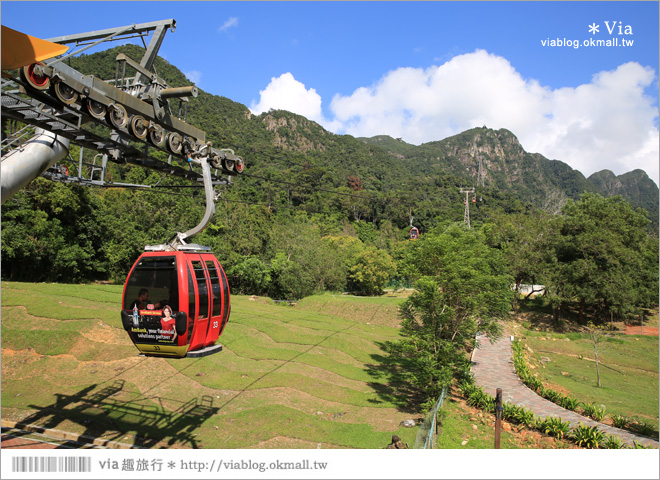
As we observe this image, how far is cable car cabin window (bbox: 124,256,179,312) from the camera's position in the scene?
8250mm

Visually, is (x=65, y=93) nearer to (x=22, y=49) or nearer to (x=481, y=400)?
(x=22, y=49)

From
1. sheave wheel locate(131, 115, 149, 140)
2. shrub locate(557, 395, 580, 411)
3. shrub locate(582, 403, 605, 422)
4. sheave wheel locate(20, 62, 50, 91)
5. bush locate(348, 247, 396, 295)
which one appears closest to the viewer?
sheave wheel locate(20, 62, 50, 91)

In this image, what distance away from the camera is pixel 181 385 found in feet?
53.7

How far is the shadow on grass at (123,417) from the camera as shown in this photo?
496 inches

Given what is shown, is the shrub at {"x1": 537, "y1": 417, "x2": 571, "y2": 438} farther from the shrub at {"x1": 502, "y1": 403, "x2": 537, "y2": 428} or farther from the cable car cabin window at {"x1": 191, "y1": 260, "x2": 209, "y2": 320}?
the cable car cabin window at {"x1": 191, "y1": 260, "x2": 209, "y2": 320}

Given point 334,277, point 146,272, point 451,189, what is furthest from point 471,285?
point 451,189

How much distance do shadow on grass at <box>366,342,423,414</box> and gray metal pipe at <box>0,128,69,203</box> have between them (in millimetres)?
14715

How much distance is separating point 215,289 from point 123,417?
26.9 feet

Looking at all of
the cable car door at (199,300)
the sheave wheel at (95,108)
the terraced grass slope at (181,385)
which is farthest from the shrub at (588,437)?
the sheave wheel at (95,108)

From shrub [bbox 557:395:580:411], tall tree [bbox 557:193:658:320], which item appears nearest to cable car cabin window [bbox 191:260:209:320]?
shrub [bbox 557:395:580:411]

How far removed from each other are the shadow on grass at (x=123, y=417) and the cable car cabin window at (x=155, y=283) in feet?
20.3

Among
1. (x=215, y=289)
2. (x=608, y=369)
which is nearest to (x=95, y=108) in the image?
(x=215, y=289)

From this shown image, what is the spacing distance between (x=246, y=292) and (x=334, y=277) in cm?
1071

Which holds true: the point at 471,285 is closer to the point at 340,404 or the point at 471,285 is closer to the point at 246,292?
the point at 340,404
